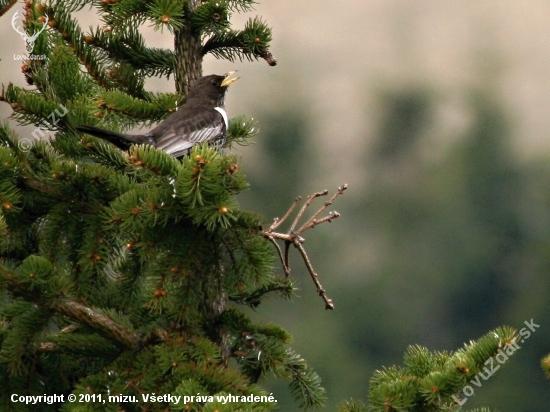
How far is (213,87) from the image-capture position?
195 inches

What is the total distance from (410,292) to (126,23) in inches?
1067

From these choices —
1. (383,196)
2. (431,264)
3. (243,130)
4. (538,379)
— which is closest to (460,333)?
(538,379)

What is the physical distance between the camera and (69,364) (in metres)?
3.45

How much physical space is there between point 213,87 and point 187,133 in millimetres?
511

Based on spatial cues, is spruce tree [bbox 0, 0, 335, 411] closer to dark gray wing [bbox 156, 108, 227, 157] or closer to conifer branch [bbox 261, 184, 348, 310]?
conifer branch [bbox 261, 184, 348, 310]

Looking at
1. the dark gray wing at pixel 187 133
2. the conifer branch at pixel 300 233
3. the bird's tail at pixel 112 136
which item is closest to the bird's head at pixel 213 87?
the dark gray wing at pixel 187 133

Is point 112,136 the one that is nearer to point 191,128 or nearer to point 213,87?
point 191,128

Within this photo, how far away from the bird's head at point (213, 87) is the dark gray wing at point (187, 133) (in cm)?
14

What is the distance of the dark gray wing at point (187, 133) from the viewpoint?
4.47 meters

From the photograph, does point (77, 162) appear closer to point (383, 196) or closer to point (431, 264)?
point (431, 264)

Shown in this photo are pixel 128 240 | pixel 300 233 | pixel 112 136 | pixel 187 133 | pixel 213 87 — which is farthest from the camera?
pixel 213 87

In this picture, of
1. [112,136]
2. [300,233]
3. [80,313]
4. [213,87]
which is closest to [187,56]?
[112,136]

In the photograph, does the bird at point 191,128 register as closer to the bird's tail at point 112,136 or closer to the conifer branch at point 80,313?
the bird's tail at point 112,136

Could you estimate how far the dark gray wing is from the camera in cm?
447
